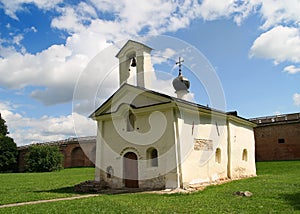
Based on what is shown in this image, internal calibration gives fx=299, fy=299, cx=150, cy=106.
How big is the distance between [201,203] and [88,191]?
6568 millimetres

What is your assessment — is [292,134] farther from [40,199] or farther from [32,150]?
[32,150]

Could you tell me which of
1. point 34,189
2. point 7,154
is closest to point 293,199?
point 34,189

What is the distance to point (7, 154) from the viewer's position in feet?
139

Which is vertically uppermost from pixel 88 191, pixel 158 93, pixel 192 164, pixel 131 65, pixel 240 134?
pixel 131 65

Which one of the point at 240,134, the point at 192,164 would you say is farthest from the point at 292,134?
the point at 192,164

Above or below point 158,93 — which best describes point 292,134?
below

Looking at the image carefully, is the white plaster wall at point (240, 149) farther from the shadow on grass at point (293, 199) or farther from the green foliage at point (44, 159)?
the green foliage at point (44, 159)

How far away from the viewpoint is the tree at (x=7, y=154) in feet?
138

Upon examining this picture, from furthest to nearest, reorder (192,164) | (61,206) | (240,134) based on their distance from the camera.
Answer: (240,134)
(192,164)
(61,206)

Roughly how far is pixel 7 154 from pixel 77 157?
986 cm

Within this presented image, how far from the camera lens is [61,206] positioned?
30.5ft

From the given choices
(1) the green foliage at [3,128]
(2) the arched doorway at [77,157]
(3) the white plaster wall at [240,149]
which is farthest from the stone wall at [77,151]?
(3) the white plaster wall at [240,149]

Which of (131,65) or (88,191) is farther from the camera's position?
(131,65)

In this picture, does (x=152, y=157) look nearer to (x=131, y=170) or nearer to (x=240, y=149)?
(x=131, y=170)
